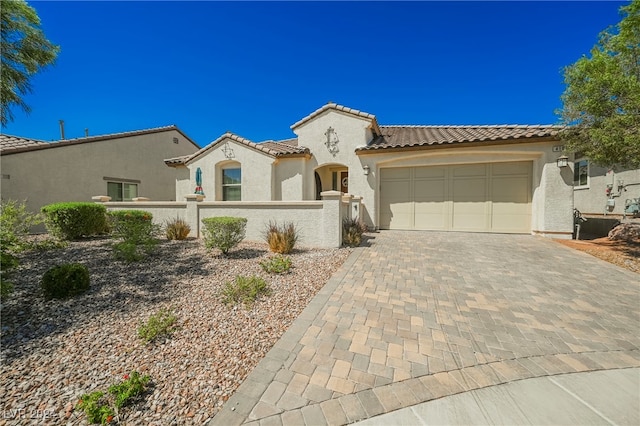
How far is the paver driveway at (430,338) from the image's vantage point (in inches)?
86.0

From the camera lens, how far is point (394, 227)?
11.1 metres

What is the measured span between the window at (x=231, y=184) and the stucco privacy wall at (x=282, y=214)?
9.70ft

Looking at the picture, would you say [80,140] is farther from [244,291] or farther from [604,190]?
[604,190]

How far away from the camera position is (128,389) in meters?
2.10

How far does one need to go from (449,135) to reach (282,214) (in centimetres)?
889

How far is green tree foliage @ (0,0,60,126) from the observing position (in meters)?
5.67

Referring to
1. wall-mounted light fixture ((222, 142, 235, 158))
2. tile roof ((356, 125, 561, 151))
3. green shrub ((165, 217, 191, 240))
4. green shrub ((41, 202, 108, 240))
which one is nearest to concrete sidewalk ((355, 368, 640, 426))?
green shrub ((165, 217, 191, 240))

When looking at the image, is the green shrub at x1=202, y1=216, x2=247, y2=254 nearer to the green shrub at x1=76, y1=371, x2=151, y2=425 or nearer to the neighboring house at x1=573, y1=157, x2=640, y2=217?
the green shrub at x1=76, y1=371, x2=151, y2=425

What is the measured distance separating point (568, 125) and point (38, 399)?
12561mm

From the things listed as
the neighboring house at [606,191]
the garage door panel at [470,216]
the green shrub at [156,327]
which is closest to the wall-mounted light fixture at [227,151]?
the green shrub at [156,327]

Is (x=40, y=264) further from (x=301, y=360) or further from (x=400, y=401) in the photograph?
(x=400, y=401)

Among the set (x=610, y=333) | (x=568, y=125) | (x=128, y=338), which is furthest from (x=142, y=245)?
(x=568, y=125)

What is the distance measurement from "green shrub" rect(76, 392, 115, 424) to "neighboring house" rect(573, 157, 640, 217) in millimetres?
17071

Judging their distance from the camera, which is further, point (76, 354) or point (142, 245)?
point (142, 245)
